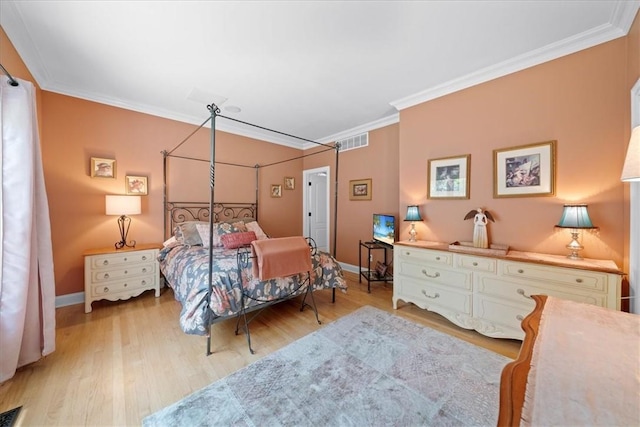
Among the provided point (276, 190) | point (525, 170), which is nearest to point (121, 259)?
point (276, 190)

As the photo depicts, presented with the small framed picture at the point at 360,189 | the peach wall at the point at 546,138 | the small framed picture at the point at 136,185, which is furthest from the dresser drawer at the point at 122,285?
the peach wall at the point at 546,138

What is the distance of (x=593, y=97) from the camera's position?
211cm

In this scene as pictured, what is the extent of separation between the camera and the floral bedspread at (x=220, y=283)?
6.89 ft

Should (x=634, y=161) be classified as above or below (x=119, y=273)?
above

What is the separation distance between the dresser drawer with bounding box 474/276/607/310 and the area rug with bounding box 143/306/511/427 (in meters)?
0.53

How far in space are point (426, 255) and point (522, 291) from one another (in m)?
0.87

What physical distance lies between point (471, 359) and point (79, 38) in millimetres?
4419

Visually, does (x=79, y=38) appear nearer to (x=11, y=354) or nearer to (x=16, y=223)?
(x=16, y=223)

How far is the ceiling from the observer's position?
1.83 meters

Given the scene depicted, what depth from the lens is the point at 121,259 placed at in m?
3.03

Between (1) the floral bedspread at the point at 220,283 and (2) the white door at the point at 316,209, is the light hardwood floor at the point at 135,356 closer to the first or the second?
(1) the floral bedspread at the point at 220,283

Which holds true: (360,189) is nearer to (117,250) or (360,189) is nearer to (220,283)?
(220,283)

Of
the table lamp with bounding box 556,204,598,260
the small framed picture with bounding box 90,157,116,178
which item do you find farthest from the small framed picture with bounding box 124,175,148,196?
the table lamp with bounding box 556,204,598,260

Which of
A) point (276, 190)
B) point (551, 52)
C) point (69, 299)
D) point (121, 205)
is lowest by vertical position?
point (69, 299)
